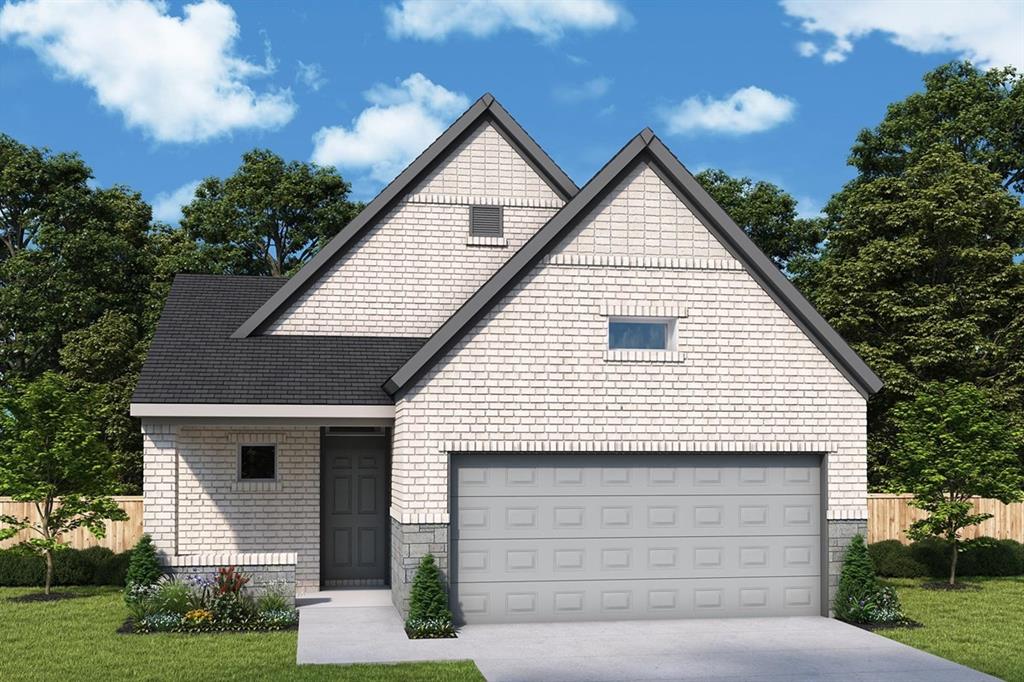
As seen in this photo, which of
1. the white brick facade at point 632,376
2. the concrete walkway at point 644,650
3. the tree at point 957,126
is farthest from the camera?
the tree at point 957,126

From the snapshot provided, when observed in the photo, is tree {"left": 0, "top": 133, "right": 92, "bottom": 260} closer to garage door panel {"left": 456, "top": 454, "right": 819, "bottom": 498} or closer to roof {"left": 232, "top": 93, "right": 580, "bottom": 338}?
roof {"left": 232, "top": 93, "right": 580, "bottom": 338}

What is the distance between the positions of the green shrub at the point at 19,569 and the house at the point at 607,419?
17.7 feet

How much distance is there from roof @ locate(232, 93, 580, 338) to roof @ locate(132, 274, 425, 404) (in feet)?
2.04

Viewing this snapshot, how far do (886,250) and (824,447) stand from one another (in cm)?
1719

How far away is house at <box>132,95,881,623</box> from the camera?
49.7ft

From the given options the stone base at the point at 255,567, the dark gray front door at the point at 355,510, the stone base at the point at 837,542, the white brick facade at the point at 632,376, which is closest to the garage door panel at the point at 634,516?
the stone base at the point at 837,542

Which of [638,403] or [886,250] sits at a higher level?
[886,250]

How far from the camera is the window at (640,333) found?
1577 cm

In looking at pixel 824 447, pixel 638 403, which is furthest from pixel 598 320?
pixel 824 447

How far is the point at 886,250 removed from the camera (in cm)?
3141

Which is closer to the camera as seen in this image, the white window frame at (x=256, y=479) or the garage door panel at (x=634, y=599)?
the garage door panel at (x=634, y=599)

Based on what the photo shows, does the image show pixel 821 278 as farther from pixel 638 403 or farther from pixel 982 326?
pixel 638 403

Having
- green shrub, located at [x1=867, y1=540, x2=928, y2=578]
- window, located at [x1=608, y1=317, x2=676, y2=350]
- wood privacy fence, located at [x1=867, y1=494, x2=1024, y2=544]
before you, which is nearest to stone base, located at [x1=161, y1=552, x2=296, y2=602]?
window, located at [x1=608, y1=317, x2=676, y2=350]

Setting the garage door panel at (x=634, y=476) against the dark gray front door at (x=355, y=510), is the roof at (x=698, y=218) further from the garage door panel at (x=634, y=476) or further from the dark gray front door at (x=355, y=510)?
the dark gray front door at (x=355, y=510)
